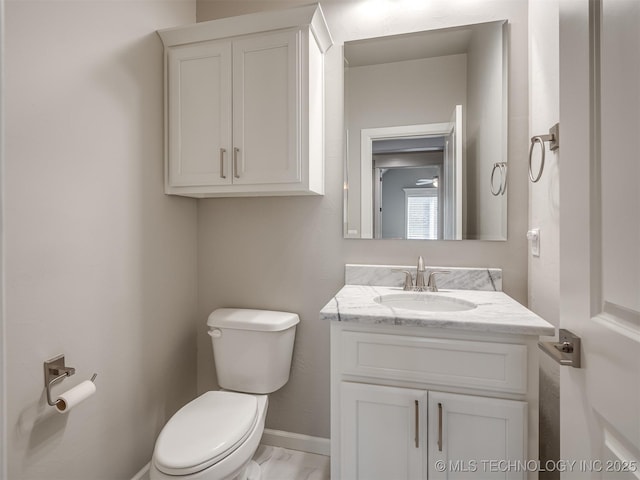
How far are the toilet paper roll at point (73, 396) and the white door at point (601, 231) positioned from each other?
1.39 m

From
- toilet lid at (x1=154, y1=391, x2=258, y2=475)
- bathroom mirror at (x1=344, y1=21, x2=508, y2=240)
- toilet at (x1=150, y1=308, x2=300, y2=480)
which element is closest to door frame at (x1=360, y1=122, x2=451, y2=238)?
bathroom mirror at (x1=344, y1=21, x2=508, y2=240)

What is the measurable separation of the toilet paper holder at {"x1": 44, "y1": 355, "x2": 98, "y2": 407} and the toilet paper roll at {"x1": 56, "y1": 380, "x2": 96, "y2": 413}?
30 mm

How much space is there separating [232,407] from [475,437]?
916 millimetres

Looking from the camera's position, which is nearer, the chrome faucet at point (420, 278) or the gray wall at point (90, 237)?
the gray wall at point (90, 237)

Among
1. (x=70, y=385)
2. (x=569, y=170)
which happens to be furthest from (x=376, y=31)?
(x=70, y=385)

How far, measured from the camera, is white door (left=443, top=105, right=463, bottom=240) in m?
1.62

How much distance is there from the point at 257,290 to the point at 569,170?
4.96 ft

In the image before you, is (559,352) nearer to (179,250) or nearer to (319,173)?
(319,173)

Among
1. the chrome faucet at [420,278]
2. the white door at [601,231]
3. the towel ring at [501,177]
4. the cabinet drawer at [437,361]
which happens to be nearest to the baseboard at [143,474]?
the cabinet drawer at [437,361]

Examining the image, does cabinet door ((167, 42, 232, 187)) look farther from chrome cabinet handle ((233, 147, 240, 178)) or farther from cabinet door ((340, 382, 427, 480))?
cabinet door ((340, 382, 427, 480))

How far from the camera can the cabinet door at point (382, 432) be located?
113 centimetres

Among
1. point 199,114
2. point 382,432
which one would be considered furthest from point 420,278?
point 199,114

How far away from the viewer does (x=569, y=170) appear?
2.26 feet

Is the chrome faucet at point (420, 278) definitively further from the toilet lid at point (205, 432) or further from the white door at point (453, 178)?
the toilet lid at point (205, 432)
